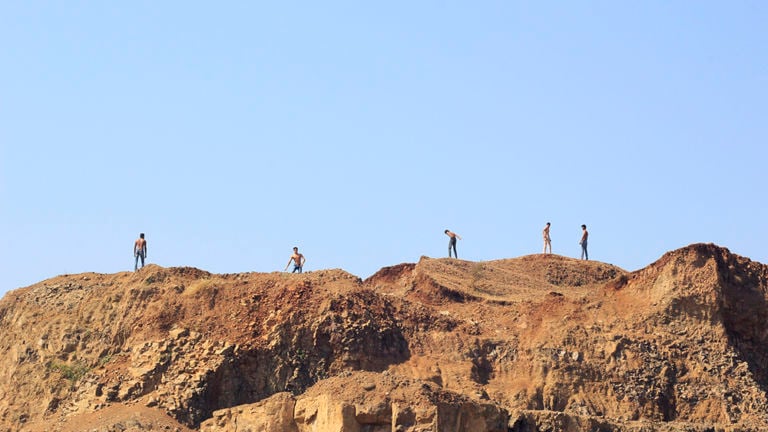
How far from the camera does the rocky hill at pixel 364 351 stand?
51406 millimetres

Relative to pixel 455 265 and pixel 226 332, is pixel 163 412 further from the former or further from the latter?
pixel 455 265

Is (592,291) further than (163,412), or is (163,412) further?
(592,291)

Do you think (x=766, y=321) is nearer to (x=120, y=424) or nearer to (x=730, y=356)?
(x=730, y=356)

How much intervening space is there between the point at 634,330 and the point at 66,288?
56.9 feet

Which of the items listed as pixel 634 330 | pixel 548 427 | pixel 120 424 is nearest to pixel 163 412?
pixel 120 424

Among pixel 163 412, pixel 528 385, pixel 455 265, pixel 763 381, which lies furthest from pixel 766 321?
pixel 163 412

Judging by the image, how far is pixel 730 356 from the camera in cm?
5562

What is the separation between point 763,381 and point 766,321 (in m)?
2.05

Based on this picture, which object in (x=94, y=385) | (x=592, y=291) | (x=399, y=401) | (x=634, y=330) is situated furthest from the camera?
(x=592, y=291)

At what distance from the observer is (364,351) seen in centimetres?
5441

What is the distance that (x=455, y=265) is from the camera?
66062mm

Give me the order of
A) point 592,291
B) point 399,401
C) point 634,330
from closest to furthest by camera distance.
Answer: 1. point 399,401
2. point 634,330
3. point 592,291

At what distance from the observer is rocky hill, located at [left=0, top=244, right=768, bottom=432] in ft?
169

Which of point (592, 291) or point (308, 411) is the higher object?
point (592, 291)
